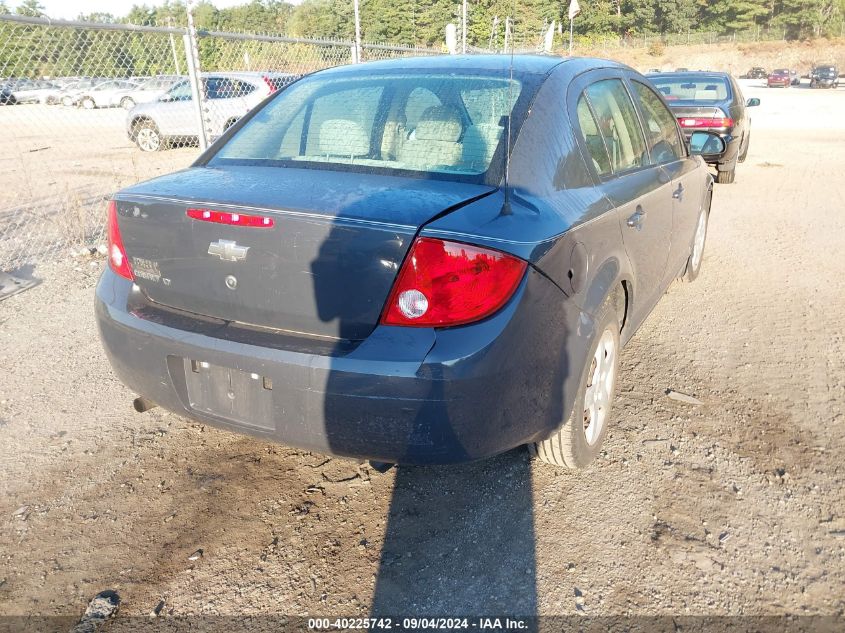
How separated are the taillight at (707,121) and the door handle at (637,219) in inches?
292

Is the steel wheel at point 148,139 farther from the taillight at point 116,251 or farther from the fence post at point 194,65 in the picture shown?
the taillight at point 116,251

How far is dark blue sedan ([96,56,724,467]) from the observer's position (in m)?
2.05

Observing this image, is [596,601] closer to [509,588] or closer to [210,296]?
[509,588]

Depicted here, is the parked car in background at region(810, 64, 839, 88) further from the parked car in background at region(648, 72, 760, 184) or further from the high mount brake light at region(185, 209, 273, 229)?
the high mount brake light at region(185, 209, 273, 229)

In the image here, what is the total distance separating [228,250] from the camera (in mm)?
2223

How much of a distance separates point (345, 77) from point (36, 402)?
239 centimetres

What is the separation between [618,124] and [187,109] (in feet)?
42.2

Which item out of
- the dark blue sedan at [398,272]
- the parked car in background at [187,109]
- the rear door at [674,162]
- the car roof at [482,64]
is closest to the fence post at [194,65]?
the car roof at [482,64]

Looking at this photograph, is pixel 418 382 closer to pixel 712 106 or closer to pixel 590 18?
pixel 712 106

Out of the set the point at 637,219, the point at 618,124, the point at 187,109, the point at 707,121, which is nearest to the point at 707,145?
the point at 618,124

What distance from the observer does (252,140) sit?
302 cm

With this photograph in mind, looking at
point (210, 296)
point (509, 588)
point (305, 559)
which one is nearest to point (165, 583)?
point (305, 559)

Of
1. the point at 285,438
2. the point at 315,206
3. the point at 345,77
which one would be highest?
the point at 345,77

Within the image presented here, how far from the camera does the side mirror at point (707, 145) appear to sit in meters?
4.50
